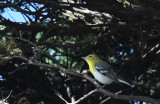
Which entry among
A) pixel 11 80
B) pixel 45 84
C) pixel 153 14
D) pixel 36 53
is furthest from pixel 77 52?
pixel 153 14

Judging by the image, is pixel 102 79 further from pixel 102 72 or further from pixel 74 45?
pixel 74 45

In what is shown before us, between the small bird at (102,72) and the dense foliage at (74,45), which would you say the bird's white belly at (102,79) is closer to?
the small bird at (102,72)

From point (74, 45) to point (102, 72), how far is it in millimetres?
810

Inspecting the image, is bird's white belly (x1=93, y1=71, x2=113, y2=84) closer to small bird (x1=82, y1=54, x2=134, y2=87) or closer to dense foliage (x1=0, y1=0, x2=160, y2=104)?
small bird (x1=82, y1=54, x2=134, y2=87)

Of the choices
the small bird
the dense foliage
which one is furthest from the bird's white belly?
the dense foliage

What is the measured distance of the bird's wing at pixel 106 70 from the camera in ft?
16.9

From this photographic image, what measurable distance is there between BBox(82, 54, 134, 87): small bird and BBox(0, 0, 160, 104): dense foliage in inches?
7.8

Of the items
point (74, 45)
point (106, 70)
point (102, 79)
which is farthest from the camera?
point (106, 70)

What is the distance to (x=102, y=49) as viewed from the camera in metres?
6.32

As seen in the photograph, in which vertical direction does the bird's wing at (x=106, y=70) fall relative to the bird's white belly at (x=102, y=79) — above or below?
above

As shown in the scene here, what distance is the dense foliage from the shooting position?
4.22 m

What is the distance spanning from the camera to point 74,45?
15.8 ft

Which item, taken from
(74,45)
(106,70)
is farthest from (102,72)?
(74,45)

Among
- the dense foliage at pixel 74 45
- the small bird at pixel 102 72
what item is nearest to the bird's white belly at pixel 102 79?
the small bird at pixel 102 72
